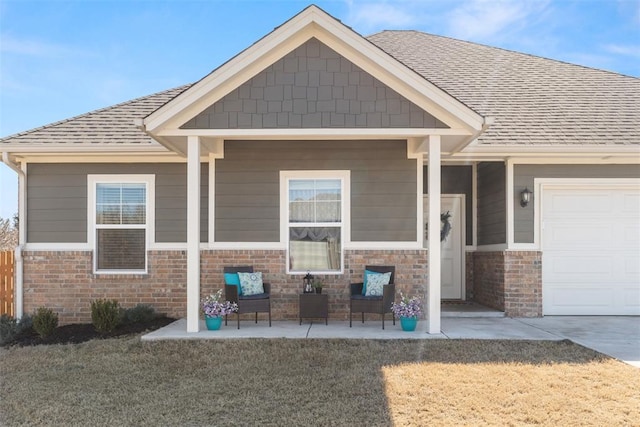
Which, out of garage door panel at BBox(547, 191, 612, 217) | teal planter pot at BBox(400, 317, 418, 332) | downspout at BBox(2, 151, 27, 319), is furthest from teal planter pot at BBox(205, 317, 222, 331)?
garage door panel at BBox(547, 191, 612, 217)

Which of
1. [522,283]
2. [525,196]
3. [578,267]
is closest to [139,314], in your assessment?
[522,283]

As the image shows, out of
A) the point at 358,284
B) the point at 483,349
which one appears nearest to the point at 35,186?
the point at 358,284

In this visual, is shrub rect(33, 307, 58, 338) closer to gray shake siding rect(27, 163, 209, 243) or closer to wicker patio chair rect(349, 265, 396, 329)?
gray shake siding rect(27, 163, 209, 243)

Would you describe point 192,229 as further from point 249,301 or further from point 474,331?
point 474,331

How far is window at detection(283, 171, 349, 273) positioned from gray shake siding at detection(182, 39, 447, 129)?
1.64 metres

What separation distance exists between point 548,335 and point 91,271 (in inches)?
296

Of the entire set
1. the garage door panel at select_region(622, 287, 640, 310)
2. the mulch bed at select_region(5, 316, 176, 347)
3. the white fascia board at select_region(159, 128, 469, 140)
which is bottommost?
the mulch bed at select_region(5, 316, 176, 347)

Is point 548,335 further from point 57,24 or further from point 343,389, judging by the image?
point 57,24

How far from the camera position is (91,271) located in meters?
9.02

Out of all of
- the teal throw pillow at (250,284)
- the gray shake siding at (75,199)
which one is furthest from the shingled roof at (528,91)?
the gray shake siding at (75,199)

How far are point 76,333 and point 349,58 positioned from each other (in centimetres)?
587

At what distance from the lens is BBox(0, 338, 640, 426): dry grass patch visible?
4363mm

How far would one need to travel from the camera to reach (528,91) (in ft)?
35.4

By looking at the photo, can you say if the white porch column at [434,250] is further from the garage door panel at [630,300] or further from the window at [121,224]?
the window at [121,224]
